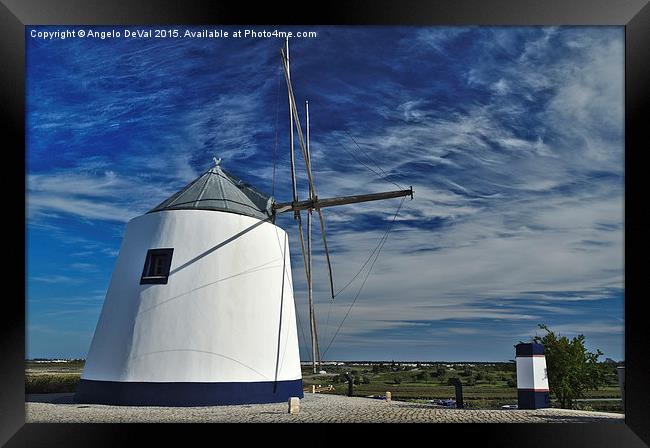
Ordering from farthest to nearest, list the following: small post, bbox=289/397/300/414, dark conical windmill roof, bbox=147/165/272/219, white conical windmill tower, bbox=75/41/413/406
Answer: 1. dark conical windmill roof, bbox=147/165/272/219
2. white conical windmill tower, bbox=75/41/413/406
3. small post, bbox=289/397/300/414

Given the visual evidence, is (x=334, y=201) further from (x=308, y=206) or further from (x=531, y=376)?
(x=531, y=376)

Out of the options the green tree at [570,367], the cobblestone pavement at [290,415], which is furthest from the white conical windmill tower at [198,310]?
the green tree at [570,367]

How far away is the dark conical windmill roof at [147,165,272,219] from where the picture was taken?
14141mm

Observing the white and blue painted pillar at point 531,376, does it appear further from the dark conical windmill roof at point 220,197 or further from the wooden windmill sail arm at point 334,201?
the dark conical windmill roof at point 220,197

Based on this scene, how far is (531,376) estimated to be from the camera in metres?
11.7

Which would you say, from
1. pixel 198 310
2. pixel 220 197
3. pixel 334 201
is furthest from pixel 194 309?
pixel 334 201

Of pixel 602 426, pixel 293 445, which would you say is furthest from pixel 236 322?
pixel 602 426

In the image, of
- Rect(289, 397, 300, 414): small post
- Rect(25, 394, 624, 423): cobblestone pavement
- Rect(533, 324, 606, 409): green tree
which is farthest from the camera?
Rect(533, 324, 606, 409): green tree

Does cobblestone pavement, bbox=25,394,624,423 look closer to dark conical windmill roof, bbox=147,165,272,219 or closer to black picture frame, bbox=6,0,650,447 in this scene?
black picture frame, bbox=6,0,650,447

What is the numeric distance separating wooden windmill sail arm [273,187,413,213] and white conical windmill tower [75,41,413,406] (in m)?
0.03

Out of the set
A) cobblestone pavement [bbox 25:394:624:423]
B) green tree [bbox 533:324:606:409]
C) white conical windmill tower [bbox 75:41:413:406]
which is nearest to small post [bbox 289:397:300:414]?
cobblestone pavement [bbox 25:394:624:423]

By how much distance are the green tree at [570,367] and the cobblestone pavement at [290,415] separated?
237 inches
